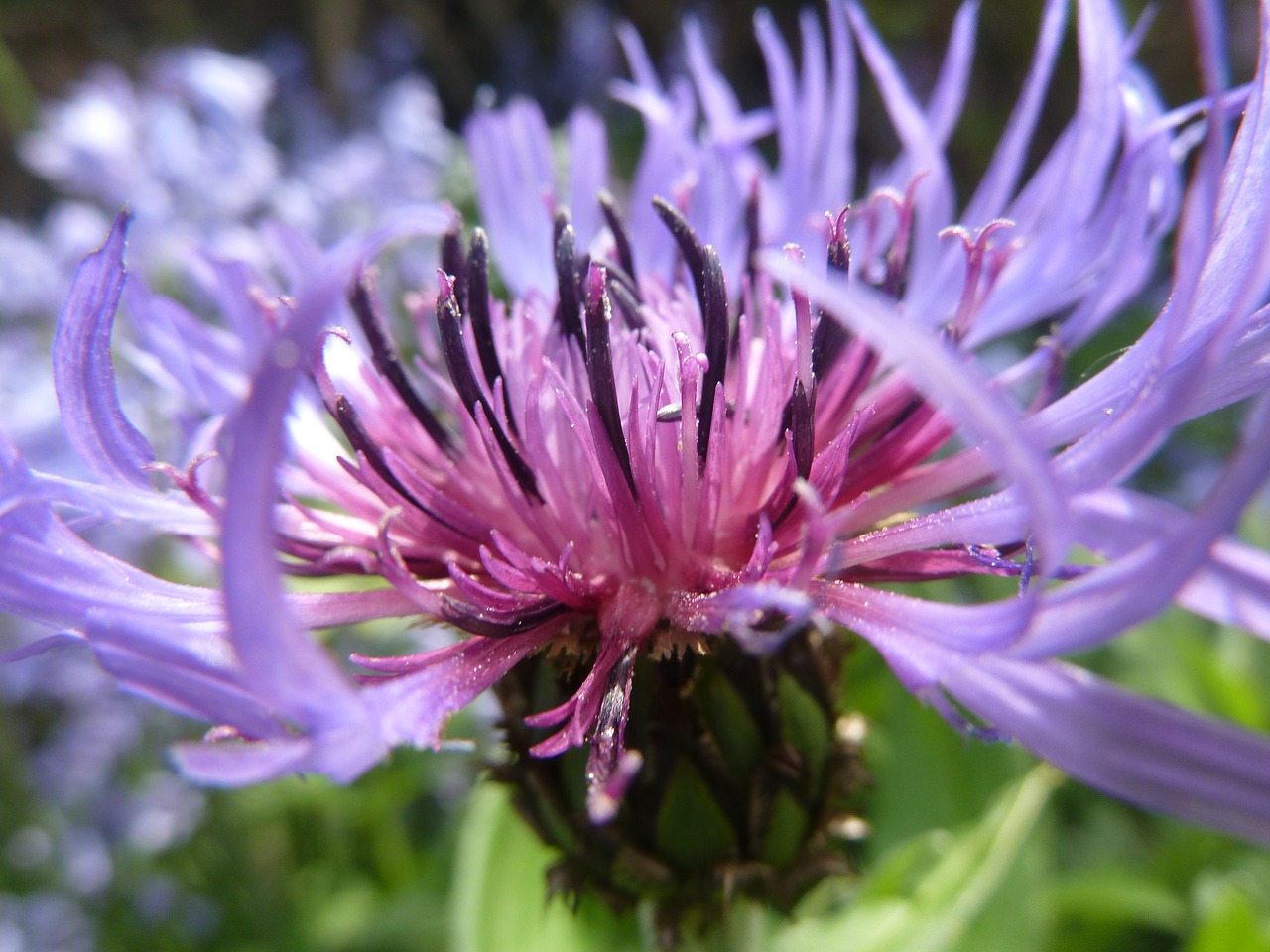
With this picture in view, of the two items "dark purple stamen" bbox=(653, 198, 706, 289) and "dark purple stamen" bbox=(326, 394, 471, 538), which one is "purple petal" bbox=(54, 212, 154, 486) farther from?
"dark purple stamen" bbox=(653, 198, 706, 289)

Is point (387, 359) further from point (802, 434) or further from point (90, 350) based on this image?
point (802, 434)

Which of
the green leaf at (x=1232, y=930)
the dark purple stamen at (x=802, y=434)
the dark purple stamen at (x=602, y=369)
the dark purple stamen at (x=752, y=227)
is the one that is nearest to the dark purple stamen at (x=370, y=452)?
the dark purple stamen at (x=602, y=369)

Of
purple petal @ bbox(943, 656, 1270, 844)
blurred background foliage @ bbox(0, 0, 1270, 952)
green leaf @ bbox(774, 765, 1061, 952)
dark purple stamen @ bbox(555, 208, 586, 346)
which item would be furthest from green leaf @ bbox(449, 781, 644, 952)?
purple petal @ bbox(943, 656, 1270, 844)

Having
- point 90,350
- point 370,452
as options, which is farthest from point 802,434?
point 90,350

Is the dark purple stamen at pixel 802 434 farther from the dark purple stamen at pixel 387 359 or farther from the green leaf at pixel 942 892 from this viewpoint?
the green leaf at pixel 942 892

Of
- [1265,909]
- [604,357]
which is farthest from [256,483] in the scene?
[1265,909]
